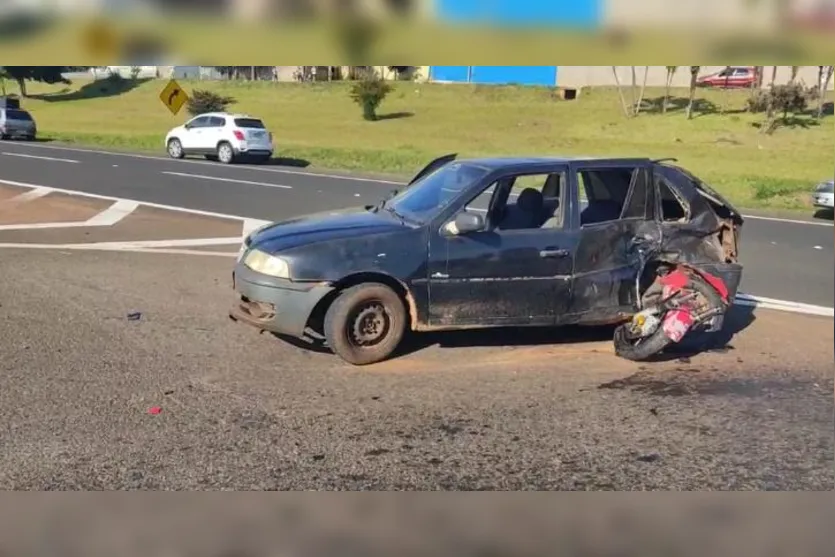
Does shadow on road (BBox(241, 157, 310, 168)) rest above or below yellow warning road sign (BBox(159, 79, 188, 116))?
below

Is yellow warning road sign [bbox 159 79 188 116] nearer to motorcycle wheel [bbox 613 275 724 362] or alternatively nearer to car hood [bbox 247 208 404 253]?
car hood [bbox 247 208 404 253]

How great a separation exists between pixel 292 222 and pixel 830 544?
133 inches

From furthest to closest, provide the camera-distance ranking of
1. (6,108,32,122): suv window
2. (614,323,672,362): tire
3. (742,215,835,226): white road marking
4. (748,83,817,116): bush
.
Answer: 1. (614,323,672,362): tire
2. (6,108,32,122): suv window
3. (742,215,835,226): white road marking
4. (748,83,817,116): bush

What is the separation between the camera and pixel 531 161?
5.48 metres

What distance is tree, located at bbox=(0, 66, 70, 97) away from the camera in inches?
125

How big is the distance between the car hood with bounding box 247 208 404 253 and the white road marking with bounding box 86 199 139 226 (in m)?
0.97

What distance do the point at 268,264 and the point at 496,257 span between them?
1381 millimetres

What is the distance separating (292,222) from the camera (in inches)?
209

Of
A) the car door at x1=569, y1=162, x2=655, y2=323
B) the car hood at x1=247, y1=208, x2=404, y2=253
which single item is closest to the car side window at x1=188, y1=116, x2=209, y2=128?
the car hood at x1=247, y1=208, x2=404, y2=253

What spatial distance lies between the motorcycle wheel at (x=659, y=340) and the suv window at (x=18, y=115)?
3.51m

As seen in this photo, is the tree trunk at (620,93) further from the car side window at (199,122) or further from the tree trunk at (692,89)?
the car side window at (199,122)

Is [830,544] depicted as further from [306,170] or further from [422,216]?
[306,170]

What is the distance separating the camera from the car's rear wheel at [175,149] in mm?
5000

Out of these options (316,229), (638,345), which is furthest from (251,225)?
(638,345)
